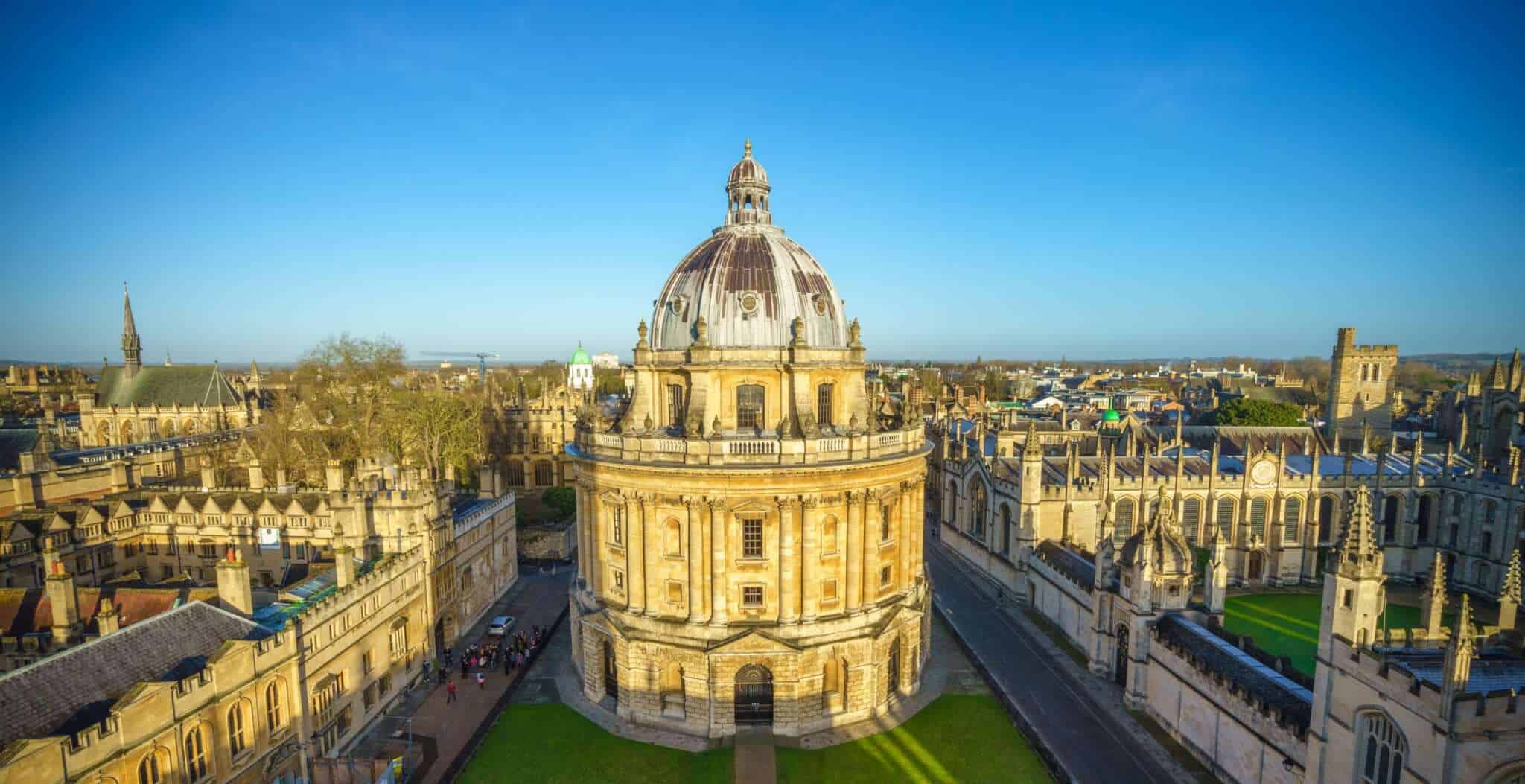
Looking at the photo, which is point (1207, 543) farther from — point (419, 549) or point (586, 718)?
point (419, 549)

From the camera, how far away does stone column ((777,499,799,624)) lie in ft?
94.4

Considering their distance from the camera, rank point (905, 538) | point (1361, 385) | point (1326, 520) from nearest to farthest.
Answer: point (905, 538)
point (1326, 520)
point (1361, 385)

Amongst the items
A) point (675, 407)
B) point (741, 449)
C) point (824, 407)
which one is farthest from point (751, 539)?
point (675, 407)

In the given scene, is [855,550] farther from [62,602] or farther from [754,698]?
[62,602]

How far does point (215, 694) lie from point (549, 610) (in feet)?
74.7

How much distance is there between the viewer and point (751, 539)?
29328 mm

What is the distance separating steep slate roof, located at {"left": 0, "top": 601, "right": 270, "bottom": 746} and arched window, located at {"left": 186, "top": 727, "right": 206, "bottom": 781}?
1655 mm

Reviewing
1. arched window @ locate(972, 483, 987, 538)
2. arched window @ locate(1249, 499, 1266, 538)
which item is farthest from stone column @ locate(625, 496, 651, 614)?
arched window @ locate(1249, 499, 1266, 538)

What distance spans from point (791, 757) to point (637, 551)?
32.2 feet

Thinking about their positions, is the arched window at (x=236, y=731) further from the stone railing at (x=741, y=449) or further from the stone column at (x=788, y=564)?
the stone column at (x=788, y=564)

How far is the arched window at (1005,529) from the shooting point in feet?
152

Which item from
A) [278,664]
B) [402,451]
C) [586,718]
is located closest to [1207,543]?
[586,718]

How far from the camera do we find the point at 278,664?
77.8ft

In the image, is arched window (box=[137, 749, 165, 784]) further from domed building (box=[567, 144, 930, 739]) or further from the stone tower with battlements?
the stone tower with battlements
